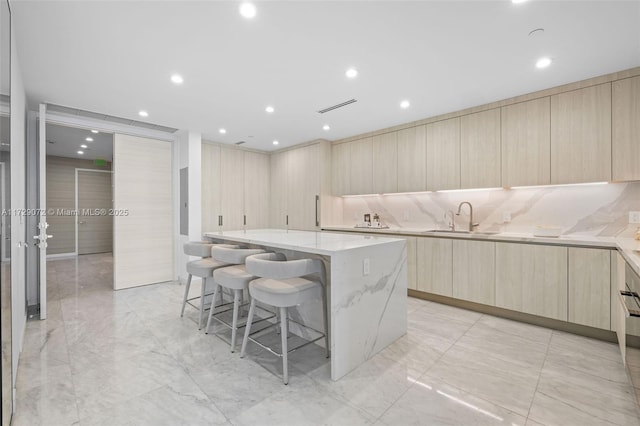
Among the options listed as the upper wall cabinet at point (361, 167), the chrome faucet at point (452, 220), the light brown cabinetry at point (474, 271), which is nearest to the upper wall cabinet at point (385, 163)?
the upper wall cabinet at point (361, 167)

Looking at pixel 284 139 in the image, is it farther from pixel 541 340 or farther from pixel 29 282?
pixel 541 340

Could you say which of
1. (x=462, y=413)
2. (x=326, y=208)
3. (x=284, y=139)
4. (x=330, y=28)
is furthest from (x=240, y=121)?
(x=462, y=413)

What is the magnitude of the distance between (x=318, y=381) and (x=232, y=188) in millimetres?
4416

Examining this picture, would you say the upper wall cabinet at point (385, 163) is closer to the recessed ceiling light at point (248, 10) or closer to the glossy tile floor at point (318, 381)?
the glossy tile floor at point (318, 381)

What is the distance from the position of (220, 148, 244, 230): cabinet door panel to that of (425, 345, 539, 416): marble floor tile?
14.7ft

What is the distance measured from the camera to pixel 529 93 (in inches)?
129

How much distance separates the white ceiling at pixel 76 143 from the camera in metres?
5.27

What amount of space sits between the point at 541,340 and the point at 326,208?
12.0ft

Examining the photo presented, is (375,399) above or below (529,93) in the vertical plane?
below

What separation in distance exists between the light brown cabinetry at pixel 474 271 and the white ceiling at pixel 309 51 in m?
1.85

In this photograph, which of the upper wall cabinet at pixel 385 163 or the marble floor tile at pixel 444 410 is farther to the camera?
the upper wall cabinet at pixel 385 163

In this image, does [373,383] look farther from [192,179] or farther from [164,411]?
[192,179]

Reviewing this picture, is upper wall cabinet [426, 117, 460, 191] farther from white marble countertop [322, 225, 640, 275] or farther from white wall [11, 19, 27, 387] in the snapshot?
white wall [11, 19, 27, 387]

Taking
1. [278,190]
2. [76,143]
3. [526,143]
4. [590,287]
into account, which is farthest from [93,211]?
[590,287]
